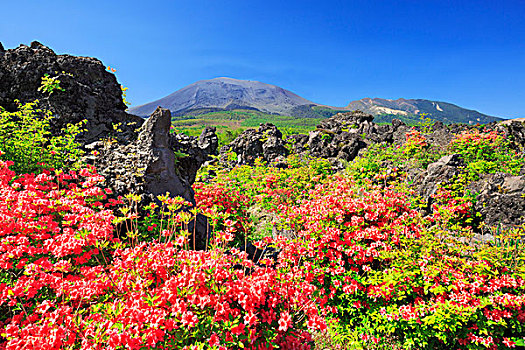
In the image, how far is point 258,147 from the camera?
21.3m

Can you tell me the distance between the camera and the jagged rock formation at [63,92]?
687 centimetres

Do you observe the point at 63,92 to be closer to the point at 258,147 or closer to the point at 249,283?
the point at 249,283

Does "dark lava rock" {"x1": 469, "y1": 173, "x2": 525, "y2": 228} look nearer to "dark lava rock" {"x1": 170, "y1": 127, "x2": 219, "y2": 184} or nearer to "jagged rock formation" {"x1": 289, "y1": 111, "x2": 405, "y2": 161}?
"dark lava rock" {"x1": 170, "y1": 127, "x2": 219, "y2": 184}

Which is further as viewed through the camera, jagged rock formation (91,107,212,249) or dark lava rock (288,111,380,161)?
dark lava rock (288,111,380,161)

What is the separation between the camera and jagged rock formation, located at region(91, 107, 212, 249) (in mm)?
4875

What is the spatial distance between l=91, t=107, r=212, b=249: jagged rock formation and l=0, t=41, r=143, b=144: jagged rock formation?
1.66 metres

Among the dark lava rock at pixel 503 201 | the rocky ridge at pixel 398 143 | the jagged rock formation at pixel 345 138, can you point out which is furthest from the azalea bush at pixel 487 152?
the jagged rock formation at pixel 345 138

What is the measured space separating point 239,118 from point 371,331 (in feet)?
484

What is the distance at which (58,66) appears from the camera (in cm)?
724

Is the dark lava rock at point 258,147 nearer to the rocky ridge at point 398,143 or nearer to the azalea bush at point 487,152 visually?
the rocky ridge at point 398,143

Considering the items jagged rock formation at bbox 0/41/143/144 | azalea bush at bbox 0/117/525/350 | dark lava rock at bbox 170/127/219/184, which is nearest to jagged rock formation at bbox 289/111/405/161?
dark lava rock at bbox 170/127/219/184

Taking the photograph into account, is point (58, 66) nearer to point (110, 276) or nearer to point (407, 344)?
point (110, 276)

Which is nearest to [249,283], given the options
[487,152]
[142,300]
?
[142,300]

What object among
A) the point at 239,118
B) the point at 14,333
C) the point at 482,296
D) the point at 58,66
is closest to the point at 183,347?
the point at 14,333
